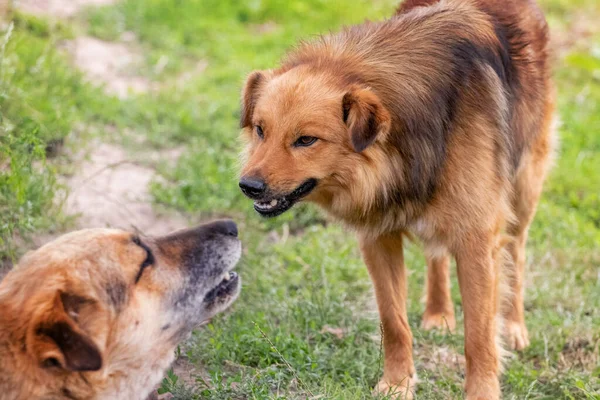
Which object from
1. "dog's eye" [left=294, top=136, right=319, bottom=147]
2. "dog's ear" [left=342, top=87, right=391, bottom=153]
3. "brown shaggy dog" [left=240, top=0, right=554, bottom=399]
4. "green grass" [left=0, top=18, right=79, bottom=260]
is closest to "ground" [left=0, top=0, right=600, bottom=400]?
"green grass" [left=0, top=18, right=79, bottom=260]

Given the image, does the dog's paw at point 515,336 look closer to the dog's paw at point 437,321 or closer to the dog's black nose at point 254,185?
the dog's paw at point 437,321

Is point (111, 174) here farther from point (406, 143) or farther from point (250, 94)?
point (406, 143)

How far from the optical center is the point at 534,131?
476 centimetres

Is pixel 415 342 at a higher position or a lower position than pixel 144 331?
lower

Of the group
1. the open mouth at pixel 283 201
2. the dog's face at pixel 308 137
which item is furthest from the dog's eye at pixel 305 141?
the open mouth at pixel 283 201

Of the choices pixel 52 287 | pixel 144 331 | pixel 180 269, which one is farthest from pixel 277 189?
pixel 52 287

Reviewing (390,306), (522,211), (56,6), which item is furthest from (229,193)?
(56,6)

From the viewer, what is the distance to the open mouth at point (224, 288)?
12.0 ft

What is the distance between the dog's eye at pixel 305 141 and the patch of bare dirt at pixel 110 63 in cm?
450

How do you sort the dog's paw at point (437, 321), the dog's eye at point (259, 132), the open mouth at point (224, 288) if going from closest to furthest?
the open mouth at point (224, 288) → the dog's eye at point (259, 132) → the dog's paw at point (437, 321)

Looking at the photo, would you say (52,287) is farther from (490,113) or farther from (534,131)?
(534,131)

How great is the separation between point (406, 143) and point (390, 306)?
3.44 feet

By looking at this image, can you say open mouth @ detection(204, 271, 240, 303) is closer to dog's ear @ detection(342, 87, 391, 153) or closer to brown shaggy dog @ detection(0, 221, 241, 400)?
brown shaggy dog @ detection(0, 221, 241, 400)

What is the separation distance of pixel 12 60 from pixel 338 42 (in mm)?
3362
